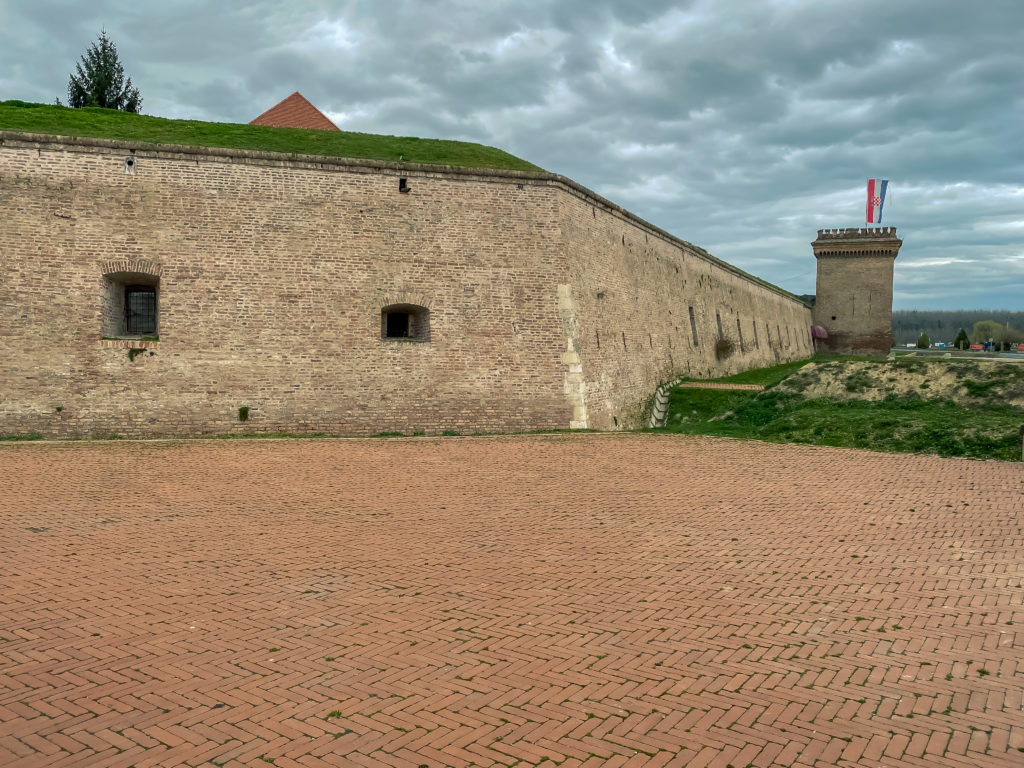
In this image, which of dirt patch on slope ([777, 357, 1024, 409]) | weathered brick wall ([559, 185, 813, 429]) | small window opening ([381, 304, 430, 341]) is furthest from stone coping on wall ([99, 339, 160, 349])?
dirt patch on slope ([777, 357, 1024, 409])

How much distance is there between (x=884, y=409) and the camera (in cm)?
1703

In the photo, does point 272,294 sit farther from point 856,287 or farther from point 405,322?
point 856,287

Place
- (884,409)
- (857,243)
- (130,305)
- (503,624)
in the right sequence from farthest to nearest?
(857,243) < (884,409) < (130,305) < (503,624)

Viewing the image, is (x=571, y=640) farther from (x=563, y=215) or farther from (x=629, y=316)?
(x=629, y=316)

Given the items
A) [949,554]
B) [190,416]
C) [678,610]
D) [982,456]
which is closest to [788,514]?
[949,554]

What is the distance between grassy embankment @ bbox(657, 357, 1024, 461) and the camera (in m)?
14.0

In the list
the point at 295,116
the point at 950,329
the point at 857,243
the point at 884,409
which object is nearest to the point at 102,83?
the point at 295,116

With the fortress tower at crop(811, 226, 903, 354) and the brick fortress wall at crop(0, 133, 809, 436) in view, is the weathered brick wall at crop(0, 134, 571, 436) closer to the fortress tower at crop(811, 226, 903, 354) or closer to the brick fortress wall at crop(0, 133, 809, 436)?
the brick fortress wall at crop(0, 133, 809, 436)

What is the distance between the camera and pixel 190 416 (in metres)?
14.4

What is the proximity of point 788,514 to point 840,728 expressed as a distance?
528cm

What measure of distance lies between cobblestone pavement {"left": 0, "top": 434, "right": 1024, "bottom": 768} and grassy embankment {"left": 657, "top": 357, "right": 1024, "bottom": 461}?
4063 mm

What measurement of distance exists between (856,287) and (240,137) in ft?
156

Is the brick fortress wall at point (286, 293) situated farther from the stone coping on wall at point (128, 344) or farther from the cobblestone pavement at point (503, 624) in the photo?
the cobblestone pavement at point (503, 624)

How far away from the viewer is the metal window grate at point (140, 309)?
49.6ft
